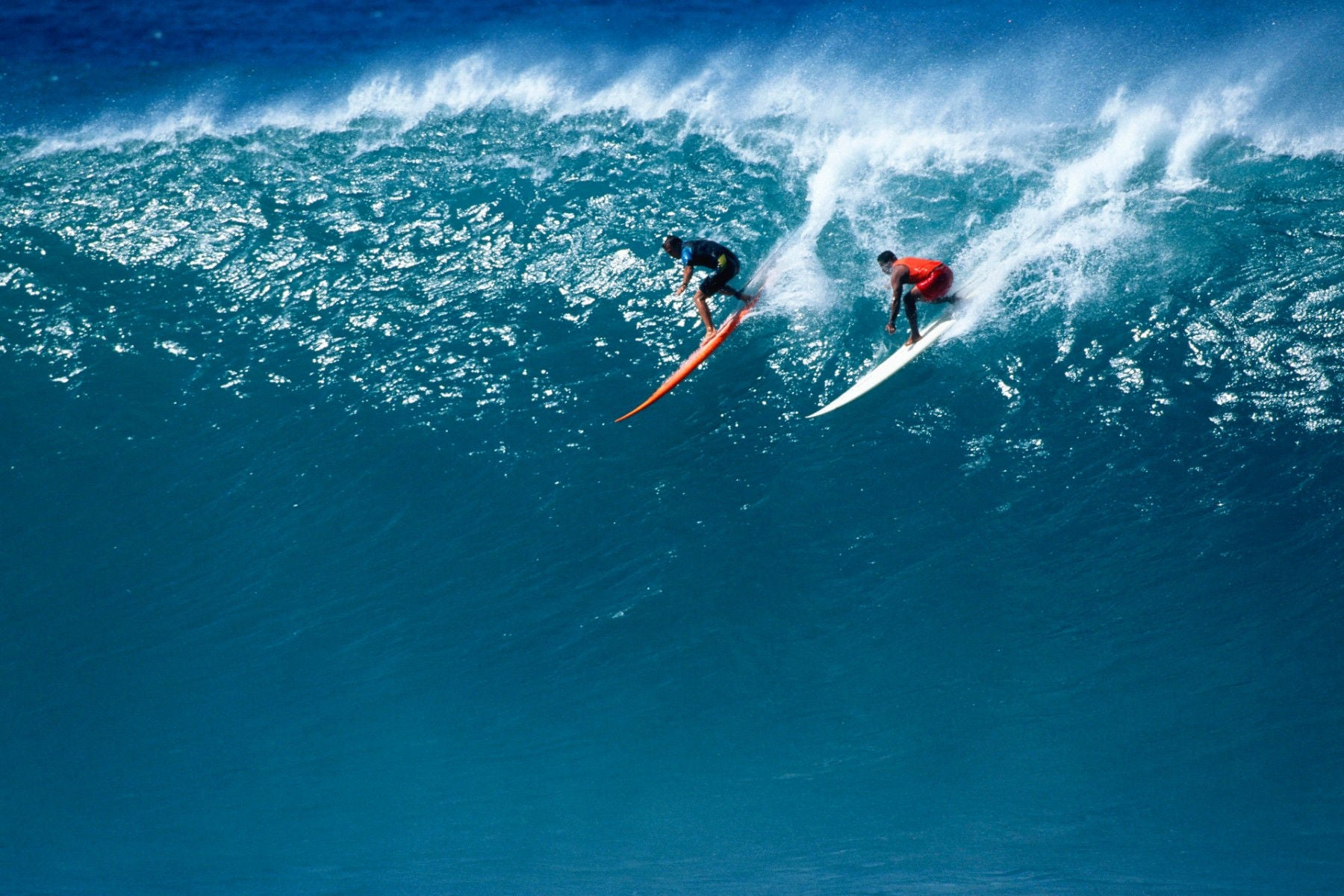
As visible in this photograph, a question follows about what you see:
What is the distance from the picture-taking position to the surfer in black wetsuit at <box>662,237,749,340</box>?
8.46m

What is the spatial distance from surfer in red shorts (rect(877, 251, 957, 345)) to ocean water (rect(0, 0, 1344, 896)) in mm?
492

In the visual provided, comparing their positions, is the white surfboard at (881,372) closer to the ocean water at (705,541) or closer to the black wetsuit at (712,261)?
the ocean water at (705,541)

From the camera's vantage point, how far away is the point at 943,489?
8.30 meters

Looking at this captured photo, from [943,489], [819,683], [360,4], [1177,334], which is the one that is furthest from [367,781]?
[360,4]

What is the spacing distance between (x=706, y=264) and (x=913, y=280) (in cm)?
179

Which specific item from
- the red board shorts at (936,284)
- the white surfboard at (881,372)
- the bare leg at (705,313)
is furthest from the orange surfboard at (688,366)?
the red board shorts at (936,284)

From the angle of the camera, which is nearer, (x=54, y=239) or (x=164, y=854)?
(x=164, y=854)

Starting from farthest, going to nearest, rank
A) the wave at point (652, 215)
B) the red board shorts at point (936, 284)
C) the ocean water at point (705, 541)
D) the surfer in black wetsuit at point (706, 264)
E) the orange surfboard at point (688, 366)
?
the wave at point (652, 215), the orange surfboard at point (688, 366), the surfer in black wetsuit at point (706, 264), the red board shorts at point (936, 284), the ocean water at point (705, 541)

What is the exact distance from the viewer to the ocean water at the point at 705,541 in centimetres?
812

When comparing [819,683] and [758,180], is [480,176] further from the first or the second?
[819,683]

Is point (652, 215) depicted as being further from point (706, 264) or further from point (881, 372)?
point (881, 372)

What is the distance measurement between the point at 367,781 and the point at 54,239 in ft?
22.1

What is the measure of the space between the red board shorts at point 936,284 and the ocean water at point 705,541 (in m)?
0.47

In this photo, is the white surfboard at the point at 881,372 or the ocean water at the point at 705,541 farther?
the white surfboard at the point at 881,372
